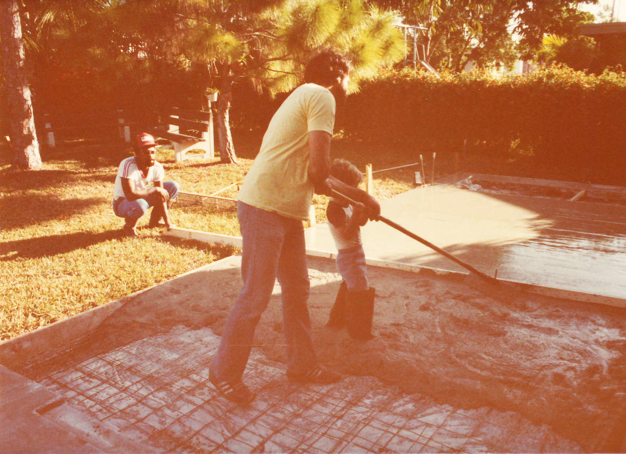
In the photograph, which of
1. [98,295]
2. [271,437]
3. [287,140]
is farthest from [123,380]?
[287,140]

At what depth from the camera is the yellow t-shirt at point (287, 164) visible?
94.1 inches

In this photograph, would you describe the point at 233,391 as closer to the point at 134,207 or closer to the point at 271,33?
the point at 134,207

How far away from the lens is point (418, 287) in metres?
4.04

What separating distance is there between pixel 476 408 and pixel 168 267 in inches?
115

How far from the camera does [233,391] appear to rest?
2.49 m

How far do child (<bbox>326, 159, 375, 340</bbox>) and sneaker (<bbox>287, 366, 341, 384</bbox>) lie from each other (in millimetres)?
487

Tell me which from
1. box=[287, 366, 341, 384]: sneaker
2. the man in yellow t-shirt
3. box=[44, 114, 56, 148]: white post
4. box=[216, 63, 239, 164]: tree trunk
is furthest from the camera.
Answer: box=[44, 114, 56, 148]: white post

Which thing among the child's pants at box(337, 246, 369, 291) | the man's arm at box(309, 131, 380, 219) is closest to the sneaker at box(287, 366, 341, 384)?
the child's pants at box(337, 246, 369, 291)

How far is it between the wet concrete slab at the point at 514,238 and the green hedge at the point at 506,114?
9.21ft

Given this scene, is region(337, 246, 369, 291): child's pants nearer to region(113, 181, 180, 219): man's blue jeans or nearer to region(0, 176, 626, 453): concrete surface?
region(0, 176, 626, 453): concrete surface

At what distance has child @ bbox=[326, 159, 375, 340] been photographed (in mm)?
3127

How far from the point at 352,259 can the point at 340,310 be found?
0.37 meters

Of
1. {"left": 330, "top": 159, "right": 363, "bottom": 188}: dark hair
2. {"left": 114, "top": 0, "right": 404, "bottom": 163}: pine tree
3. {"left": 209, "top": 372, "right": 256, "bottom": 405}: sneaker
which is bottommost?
{"left": 209, "top": 372, "right": 256, "bottom": 405}: sneaker

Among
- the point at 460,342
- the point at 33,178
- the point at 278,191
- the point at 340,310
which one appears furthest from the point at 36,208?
the point at 460,342
